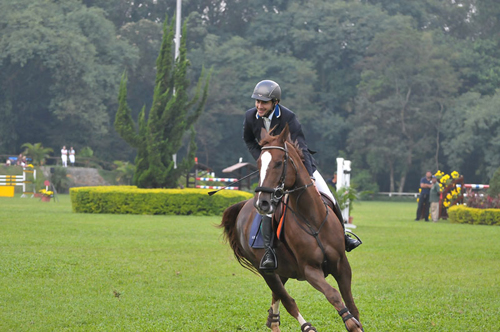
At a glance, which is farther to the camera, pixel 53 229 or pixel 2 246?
pixel 53 229

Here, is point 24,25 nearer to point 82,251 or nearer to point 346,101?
point 346,101

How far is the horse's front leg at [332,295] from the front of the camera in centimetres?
663

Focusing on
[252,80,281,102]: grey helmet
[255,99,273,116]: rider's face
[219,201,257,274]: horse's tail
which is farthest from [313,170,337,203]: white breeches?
[219,201,257,274]: horse's tail

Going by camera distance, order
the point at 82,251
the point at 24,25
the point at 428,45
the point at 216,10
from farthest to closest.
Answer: the point at 216,10
the point at 428,45
the point at 24,25
the point at 82,251

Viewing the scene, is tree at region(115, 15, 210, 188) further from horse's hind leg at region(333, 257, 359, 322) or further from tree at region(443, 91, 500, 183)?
tree at region(443, 91, 500, 183)


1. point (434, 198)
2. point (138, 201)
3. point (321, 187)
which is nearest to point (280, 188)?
point (321, 187)

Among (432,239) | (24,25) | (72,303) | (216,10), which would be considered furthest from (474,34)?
(72,303)

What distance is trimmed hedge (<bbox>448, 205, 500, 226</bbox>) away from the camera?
28547mm

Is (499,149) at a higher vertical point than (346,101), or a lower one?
lower

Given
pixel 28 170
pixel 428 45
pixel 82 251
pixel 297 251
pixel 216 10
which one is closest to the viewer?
pixel 297 251

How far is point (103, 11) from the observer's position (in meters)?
68.4

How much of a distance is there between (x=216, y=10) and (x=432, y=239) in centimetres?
6185

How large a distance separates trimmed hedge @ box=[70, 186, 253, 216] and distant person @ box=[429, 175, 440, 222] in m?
8.84

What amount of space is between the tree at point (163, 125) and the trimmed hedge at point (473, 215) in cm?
1111
